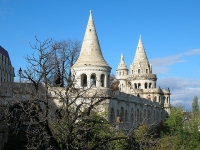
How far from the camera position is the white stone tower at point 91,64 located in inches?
952

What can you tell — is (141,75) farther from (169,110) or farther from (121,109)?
(121,109)

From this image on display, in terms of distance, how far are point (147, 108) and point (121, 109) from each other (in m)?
12.1

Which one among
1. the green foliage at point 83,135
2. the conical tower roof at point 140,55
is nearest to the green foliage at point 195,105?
the conical tower roof at point 140,55

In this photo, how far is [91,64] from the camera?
24109 mm

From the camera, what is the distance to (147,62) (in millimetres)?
47000

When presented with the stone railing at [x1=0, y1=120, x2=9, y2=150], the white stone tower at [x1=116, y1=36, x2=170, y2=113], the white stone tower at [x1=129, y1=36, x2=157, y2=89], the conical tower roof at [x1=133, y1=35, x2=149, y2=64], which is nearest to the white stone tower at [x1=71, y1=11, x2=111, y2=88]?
the stone railing at [x1=0, y1=120, x2=9, y2=150]

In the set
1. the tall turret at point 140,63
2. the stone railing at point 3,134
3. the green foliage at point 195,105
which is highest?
the tall turret at point 140,63

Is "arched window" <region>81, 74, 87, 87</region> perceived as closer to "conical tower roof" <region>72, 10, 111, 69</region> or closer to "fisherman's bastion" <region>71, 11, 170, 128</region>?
"fisherman's bastion" <region>71, 11, 170, 128</region>

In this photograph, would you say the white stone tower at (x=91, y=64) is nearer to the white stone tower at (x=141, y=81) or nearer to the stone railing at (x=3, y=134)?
the stone railing at (x=3, y=134)

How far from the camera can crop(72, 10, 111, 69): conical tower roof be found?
24298 millimetres

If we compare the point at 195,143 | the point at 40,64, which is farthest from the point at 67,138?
the point at 195,143

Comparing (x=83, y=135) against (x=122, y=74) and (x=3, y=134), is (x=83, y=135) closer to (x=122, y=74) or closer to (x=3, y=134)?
(x=3, y=134)

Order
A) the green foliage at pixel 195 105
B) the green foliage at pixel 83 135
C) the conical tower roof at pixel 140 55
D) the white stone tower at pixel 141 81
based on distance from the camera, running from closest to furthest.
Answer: the green foliage at pixel 83 135, the white stone tower at pixel 141 81, the conical tower roof at pixel 140 55, the green foliage at pixel 195 105

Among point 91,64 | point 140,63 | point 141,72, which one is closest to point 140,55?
point 140,63
